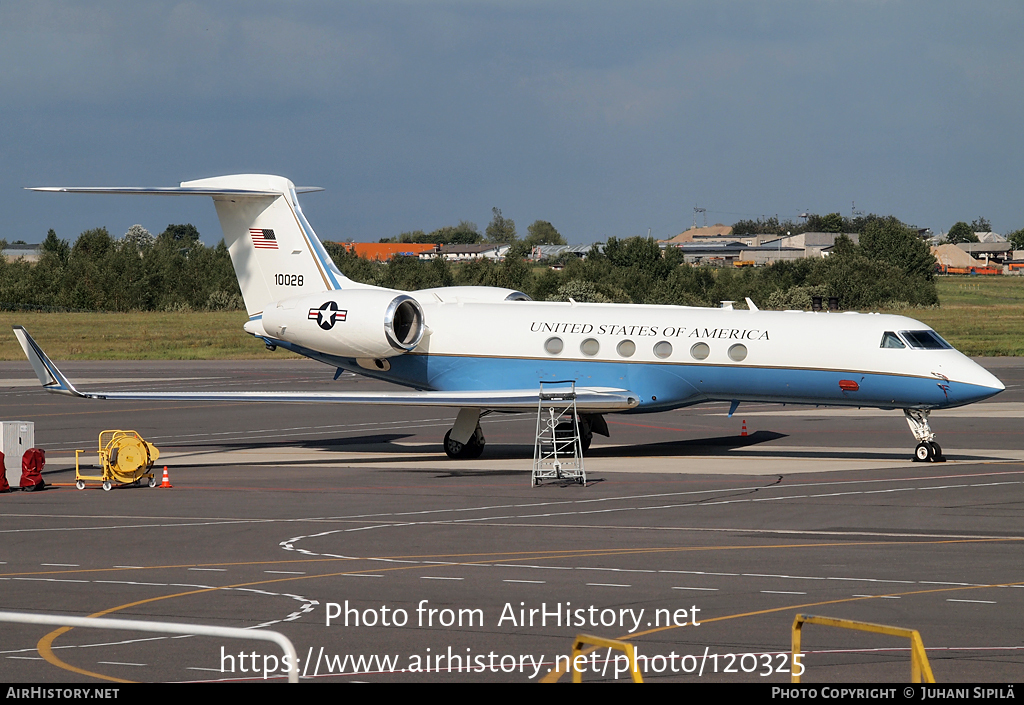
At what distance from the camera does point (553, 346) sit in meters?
27.1

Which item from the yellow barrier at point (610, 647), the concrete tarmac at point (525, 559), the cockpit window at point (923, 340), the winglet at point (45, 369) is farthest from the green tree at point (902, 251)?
the yellow barrier at point (610, 647)

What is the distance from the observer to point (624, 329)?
26.8m

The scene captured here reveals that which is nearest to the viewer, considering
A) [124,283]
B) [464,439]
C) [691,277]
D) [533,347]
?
[464,439]

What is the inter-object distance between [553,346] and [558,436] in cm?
216

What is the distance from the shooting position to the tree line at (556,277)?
3750 inches

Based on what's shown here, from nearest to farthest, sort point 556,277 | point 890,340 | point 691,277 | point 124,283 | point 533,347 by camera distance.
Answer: point 890,340, point 533,347, point 556,277, point 691,277, point 124,283

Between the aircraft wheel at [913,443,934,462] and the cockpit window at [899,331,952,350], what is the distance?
7.06ft

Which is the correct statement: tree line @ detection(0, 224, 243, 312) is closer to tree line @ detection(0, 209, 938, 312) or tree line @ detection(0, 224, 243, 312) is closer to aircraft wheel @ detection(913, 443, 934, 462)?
tree line @ detection(0, 209, 938, 312)

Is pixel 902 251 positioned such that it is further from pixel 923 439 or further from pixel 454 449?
pixel 454 449

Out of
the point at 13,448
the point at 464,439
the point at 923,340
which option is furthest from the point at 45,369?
the point at 923,340

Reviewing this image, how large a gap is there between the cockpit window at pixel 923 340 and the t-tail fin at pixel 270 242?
14.1 m
